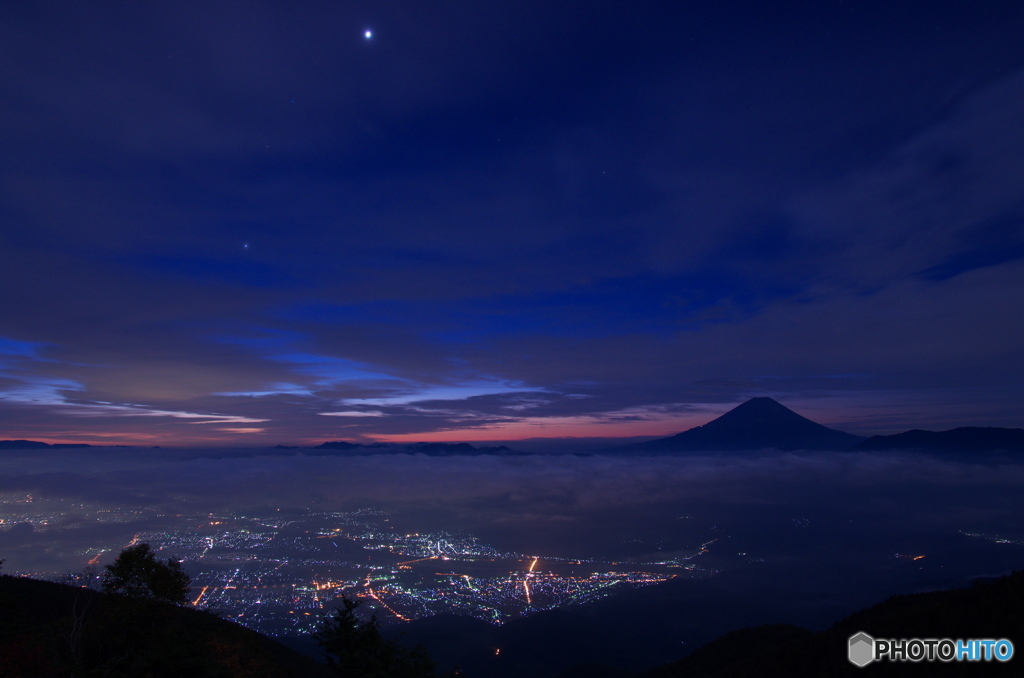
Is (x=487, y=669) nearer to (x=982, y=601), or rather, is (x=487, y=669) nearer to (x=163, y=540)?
(x=982, y=601)

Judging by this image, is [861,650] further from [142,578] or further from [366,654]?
[142,578]

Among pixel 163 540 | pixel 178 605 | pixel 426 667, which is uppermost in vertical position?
pixel 178 605

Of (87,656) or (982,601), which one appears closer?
(87,656)

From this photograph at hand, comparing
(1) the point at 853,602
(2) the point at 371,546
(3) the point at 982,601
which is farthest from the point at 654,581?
(3) the point at 982,601

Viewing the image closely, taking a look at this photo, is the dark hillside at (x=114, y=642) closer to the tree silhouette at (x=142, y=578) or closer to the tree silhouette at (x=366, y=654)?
the tree silhouette at (x=142, y=578)

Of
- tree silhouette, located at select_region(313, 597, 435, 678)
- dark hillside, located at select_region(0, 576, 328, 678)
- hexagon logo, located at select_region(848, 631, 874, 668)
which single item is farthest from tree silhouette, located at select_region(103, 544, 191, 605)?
hexagon logo, located at select_region(848, 631, 874, 668)

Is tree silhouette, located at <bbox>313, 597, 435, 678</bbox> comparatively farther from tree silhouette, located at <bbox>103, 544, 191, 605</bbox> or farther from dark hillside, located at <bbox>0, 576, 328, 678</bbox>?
tree silhouette, located at <bbox>103, 544, 191, 605</bbox>

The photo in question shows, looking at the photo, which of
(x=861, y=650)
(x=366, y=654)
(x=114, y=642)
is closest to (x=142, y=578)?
(x=114, y=642)
